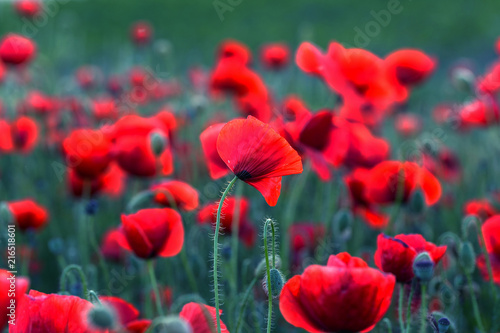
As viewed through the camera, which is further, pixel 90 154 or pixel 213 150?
pixel 90 154

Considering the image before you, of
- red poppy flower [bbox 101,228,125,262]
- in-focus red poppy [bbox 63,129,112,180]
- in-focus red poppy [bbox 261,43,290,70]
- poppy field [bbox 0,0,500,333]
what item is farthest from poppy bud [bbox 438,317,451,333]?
in-focus red poppy [bbox 261,43,290,70]

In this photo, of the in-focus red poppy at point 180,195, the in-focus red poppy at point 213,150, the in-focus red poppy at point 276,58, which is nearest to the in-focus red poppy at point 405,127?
the in-focus red poppy at point 276,58

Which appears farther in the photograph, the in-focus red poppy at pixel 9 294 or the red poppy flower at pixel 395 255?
the red poppy flower at pixel 395 255

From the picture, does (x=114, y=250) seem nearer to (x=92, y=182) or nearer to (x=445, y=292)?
(x=92, y=182)

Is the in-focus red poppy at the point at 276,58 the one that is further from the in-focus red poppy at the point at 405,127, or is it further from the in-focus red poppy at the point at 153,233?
the in-focus red poppy at the point at 153,233

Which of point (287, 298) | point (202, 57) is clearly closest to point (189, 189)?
point (287, 298)

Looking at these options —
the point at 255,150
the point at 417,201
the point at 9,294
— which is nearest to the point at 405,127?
the point at 417,201

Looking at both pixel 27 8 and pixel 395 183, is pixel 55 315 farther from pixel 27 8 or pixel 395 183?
pixel 27 8
